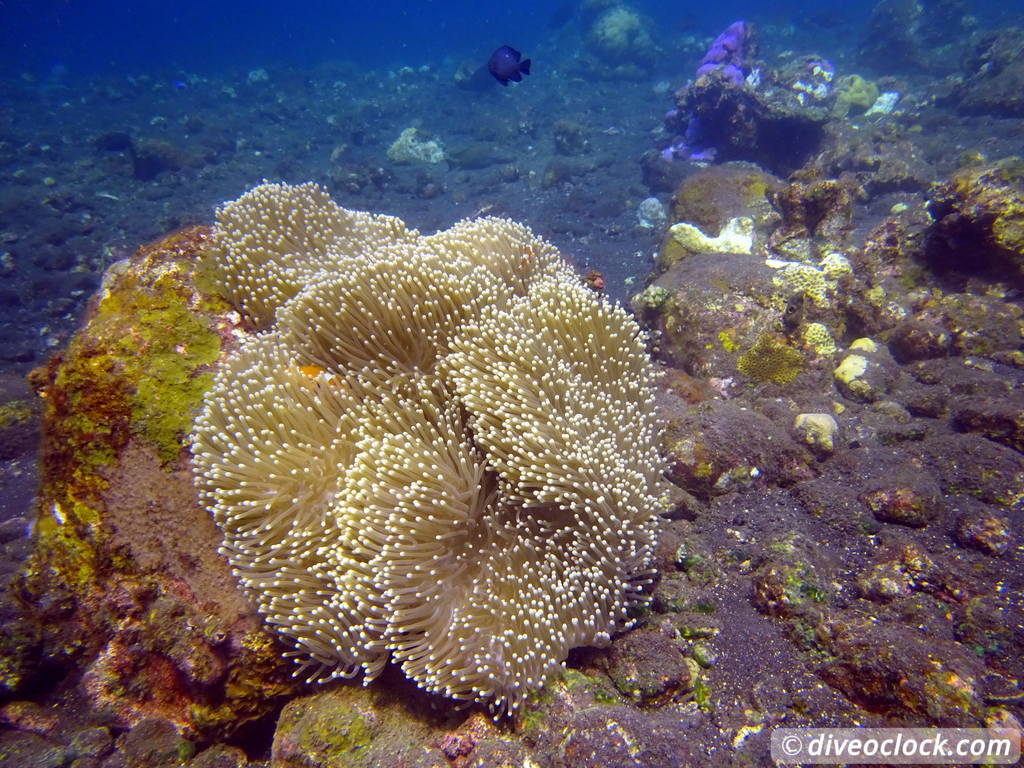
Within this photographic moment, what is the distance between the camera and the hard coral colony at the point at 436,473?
2920 mm

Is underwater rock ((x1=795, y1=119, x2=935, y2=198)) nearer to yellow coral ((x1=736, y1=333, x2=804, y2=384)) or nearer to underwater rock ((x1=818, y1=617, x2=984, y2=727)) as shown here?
yellow coral ((x1=736, y1=333, x2=804, y2=384))

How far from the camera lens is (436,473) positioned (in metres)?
3.05

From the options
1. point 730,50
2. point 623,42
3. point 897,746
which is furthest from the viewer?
point 623,42

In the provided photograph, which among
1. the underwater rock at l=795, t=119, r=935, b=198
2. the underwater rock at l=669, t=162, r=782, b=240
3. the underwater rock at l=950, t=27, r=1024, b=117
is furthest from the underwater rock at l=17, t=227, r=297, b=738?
the underwater rock at l=950, t=27, r=1024, b=117

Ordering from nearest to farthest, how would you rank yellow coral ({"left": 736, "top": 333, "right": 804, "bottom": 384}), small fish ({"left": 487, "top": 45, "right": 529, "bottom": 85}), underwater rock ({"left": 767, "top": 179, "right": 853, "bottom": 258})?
yellow coral ({"left": 736, "top": 333, "right": 804, "bottom": 384}) < underwater rock ({"left": 767, "top": 179, "right": 853, "bottom": 258}) < small fish ({"left": 487, "top": 45, "right": 529, "bottom": 85})

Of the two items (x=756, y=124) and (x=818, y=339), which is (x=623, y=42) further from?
(x=818, y=339)

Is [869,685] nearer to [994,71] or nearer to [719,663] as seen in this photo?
[719,663]

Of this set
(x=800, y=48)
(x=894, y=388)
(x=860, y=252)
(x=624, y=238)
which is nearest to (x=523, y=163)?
(x=624, y=238)

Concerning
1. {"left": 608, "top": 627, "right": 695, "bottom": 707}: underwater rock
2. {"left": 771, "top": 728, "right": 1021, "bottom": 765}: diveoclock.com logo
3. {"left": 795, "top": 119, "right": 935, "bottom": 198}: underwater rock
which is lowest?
{"left": 771, "top": 728, "right": 1021, "bottom": 765}: diveoclock.com logo

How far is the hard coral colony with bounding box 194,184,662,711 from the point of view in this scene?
2920mm

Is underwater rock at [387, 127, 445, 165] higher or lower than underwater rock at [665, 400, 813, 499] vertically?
higher

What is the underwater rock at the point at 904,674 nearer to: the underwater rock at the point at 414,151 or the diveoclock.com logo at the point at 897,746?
the diveoclock.com logo at the point at 897,746

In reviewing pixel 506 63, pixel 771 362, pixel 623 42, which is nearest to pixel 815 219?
pixel 771 362

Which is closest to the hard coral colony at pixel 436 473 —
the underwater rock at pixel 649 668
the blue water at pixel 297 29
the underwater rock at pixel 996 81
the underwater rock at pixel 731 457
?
the underwater rock at pixel 649 668
